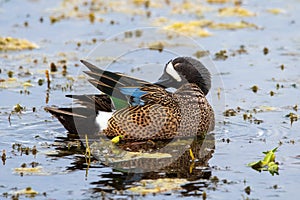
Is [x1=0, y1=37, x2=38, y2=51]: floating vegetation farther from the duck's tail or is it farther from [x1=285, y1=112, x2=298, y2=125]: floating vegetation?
[x1=285, y1=112, x2=298, y2=125]: floating vegetation

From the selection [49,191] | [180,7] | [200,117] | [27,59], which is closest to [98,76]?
[200,117]

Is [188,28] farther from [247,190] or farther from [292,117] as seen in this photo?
[247,190]

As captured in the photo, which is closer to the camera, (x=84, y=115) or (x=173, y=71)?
(x=84, y=115)

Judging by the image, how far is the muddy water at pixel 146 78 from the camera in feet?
24.8

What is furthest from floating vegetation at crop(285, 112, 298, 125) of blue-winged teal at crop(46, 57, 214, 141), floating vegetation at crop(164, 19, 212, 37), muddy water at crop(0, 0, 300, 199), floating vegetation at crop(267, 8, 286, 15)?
floating vegetation at crop(267, 8, 286, 15)

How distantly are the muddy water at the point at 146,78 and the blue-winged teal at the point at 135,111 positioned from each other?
0.31m

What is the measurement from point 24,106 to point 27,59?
2918mm

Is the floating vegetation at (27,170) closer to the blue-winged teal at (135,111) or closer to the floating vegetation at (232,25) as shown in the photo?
the blue-winged teal at (135,111)

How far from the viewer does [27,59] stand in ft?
44.3

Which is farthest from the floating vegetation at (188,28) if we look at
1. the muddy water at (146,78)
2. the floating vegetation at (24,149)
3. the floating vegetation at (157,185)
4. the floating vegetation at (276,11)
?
the floating vegetation at (157,185)

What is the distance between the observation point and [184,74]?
988 cm

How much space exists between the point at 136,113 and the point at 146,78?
2973mm

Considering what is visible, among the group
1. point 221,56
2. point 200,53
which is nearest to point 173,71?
point 221,56

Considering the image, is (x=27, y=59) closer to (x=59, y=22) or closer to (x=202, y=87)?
(x=59, y=22)
